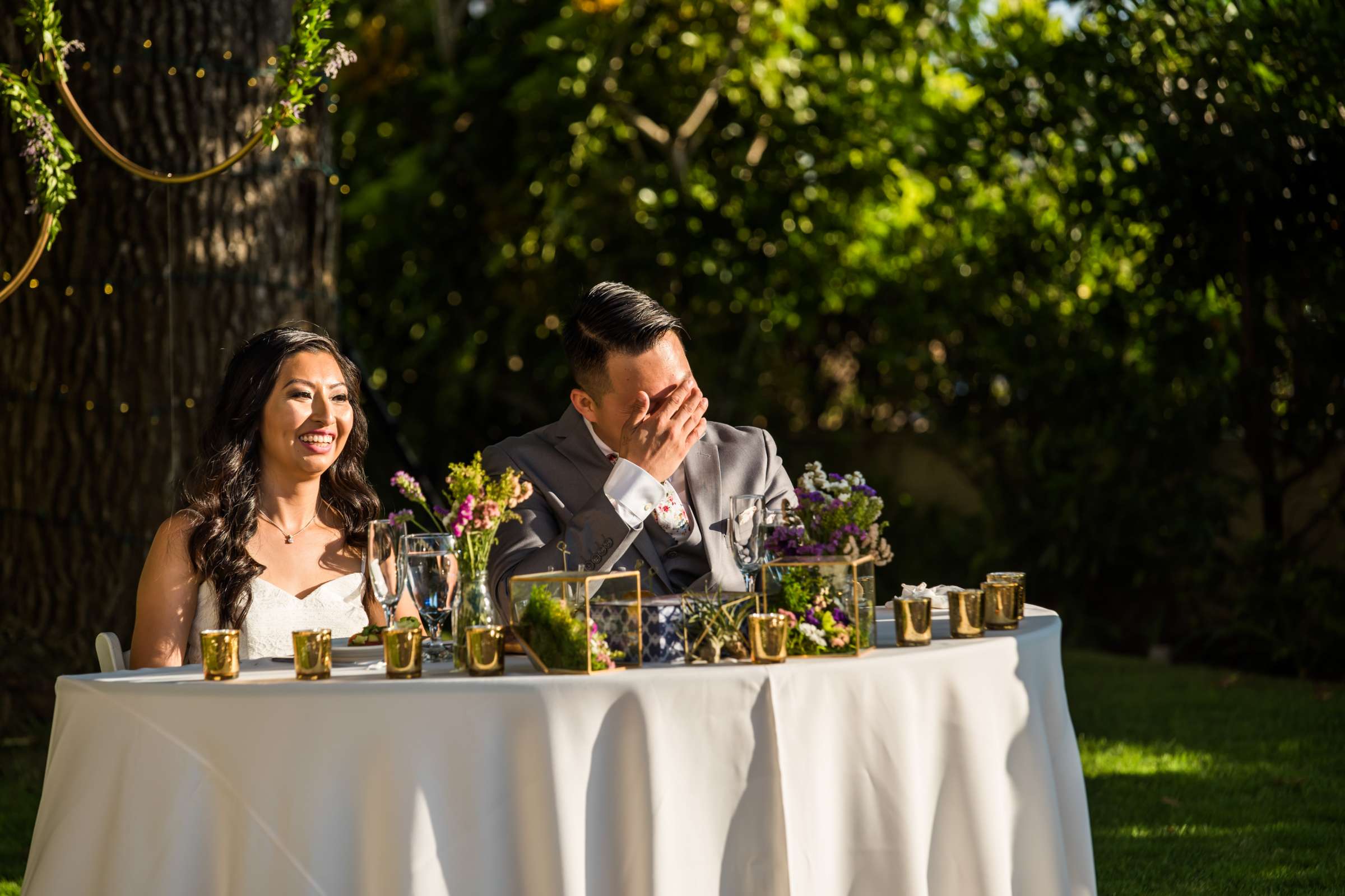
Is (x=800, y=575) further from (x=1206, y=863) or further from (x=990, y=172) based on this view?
(x=990, y=172)

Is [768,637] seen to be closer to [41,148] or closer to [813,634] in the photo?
[813,634]

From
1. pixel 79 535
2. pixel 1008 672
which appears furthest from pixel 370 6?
pixel 1008 672

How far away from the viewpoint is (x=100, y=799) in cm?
248

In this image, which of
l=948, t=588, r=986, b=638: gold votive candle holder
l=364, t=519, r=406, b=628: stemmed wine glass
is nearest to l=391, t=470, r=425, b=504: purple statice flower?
l=364, t=519, r=406, b=628: stemmed wine glass

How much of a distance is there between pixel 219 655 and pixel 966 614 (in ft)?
4.55

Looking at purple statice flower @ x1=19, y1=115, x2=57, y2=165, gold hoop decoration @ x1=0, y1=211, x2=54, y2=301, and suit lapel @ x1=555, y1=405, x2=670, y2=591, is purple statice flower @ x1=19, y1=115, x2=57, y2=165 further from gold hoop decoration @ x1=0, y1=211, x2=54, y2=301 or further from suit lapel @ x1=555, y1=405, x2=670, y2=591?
suit lapel @ x1=555, y1=405, x2=670, y2=591

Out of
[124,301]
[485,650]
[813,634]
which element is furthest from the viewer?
[124,301]

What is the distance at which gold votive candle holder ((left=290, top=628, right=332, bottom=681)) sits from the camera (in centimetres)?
247

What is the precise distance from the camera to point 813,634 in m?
2.55

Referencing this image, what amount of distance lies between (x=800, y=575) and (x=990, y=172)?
25.9 feet

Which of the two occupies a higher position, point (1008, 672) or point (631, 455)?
point (631, 455)

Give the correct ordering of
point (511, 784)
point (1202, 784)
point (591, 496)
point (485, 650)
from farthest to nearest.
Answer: point (1202, 784) → point (591, 496) → point (485, 650) → point (511, 784)

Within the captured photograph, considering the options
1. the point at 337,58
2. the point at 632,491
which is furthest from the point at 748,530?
the point at 337,58

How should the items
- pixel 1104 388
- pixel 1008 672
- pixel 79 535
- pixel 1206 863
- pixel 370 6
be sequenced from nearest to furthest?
1. pixel 1008 672
2. pixel 1206 863
3. pixel 79 535
4. pixel 1104 388
5. pixel 370 6
